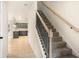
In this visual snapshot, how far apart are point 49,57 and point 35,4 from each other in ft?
12.1

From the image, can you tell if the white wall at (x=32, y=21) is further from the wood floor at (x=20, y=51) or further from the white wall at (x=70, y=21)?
the white wall at (x=70, y=21)

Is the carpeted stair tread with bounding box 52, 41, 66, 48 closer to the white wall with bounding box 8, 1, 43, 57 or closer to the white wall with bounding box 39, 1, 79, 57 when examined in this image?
the white wall with bounding box 39, 1, 79, 57

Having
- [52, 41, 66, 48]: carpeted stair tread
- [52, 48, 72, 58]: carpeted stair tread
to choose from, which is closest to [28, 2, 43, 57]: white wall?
[52, 41, 66, 48]: carpeted stair tread

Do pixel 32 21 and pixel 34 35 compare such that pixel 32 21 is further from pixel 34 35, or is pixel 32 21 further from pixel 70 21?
pixel 70 21

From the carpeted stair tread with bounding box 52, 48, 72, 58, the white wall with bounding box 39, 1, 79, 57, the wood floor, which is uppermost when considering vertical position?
the white wall with bounding box 39, 1, 79, 57

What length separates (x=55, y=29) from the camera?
612 cm

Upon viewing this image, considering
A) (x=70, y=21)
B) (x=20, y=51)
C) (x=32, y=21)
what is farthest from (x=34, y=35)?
(x=70, y=21)

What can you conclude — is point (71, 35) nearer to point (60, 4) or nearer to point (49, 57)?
point (49, 57)

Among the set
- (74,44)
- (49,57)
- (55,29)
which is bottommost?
(49,57)

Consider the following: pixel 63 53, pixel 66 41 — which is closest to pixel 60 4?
pixel 66 41

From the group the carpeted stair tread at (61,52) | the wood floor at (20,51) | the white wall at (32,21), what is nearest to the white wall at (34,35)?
the white wall at (32,21)

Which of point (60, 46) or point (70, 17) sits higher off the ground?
point (70, 17)

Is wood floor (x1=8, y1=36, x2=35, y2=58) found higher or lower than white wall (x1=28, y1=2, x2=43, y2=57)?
lower

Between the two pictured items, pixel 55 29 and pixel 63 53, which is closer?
pixel 63 53
